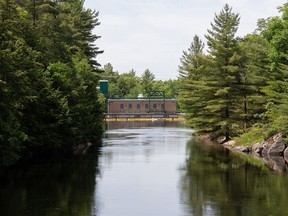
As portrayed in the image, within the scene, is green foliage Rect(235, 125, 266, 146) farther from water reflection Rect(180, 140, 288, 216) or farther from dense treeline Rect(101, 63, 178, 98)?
dense treeline Rect(101, 63, 178, 98)

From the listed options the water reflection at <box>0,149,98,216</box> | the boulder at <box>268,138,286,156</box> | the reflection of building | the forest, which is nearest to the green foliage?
the forest

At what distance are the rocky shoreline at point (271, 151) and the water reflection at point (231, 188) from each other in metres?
1.45

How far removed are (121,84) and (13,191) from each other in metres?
130

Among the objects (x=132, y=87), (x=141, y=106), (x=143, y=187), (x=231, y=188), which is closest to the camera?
(x=231, y=188)

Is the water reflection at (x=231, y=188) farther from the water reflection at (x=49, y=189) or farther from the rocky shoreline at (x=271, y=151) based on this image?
the water reflection at (x=49, y=189)

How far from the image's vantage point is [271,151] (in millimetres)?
39344

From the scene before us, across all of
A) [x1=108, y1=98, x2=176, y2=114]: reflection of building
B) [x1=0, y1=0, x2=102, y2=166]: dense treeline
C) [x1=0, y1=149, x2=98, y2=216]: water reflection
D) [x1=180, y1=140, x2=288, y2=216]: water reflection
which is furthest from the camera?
[x1=108, y1=98, x2=176, y2=114]: reflection of building

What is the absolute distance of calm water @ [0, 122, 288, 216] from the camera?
1988 centimetres

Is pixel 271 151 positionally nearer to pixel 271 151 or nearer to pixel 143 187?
pixel 271 151

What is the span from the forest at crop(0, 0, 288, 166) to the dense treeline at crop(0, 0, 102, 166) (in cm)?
6

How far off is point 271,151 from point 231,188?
1586 centimetres

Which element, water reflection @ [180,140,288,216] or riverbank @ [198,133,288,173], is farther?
riverbank @ [198,133,288,173]

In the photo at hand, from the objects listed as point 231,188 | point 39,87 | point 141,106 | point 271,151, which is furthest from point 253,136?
point 141,106

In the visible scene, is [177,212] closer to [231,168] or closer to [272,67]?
[231,168]
